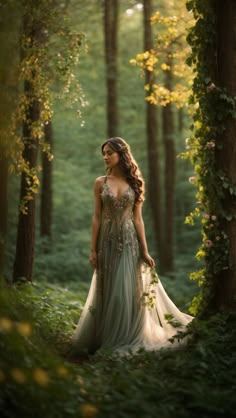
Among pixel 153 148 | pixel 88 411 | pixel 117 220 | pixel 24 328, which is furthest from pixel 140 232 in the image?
pixel 153 148

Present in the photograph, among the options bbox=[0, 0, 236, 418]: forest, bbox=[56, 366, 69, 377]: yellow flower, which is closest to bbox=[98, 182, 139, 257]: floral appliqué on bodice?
bbox=[0, 0, 236, 418]: forest

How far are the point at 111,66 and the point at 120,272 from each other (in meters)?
11.1

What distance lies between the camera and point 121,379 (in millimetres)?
Result: 5391

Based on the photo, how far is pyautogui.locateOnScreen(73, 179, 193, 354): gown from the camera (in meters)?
7.56

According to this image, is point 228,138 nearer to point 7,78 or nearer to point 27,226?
point 7,78

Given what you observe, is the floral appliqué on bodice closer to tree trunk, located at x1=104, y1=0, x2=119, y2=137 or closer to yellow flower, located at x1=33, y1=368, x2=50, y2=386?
yellow flower, located at x1=33, y1=368, x2=50, y2=386

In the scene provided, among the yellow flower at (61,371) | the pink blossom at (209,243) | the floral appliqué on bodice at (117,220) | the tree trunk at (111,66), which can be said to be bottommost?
the yellow flower at (61,371)

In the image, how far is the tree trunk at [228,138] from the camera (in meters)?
7.19

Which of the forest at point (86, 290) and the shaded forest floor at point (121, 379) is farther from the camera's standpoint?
the forest at point (86, 290)

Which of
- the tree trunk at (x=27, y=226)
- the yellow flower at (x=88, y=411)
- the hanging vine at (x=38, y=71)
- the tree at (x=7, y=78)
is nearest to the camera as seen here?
the yellow flower at (x=88, y=411)

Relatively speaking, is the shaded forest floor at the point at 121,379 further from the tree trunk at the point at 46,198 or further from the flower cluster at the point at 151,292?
the tree trunk at the point at 46,198

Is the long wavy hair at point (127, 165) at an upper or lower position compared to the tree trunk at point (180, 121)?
lower

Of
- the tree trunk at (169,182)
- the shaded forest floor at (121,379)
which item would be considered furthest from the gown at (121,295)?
the tree trunk at (169,182)

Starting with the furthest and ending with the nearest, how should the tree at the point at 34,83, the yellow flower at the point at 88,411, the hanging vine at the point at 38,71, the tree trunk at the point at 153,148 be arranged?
the tree trunk at the point at 153,148 → the tree at the point at 34,83 → the hanging vine at the point at 38,71 → the yellow flower at the point at 88,411
